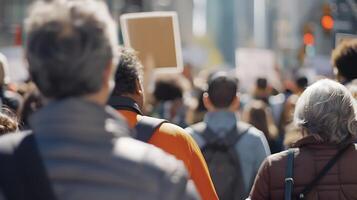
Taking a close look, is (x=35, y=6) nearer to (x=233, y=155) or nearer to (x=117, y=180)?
(x=117, y=180)

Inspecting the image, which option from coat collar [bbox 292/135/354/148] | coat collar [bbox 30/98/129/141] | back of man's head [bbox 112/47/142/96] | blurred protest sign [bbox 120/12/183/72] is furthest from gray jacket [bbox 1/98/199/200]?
blurred protest sign [bbox 120/12/183/72]

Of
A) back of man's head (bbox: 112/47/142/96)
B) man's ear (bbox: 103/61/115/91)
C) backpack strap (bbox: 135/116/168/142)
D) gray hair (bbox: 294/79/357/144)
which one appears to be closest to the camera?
man's ear (bbox: 103/61/115/91)

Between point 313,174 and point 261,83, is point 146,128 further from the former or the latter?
point 261,83

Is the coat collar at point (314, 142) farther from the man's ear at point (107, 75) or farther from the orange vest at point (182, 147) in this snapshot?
the man's ear at point (107, 75)

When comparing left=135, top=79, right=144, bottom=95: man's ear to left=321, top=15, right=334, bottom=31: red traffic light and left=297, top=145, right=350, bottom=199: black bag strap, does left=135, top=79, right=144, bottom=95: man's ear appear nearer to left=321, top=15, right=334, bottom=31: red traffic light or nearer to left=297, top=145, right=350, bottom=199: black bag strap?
left=297, top=145, right=350, bottom=199: black bag strap

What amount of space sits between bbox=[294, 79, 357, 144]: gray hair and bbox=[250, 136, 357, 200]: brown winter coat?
1.9 inches

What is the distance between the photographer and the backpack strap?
4.50m

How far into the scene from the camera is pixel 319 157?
4.91 metres

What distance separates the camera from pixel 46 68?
2949 mm

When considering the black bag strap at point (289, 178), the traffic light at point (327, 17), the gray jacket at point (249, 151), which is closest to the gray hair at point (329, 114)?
the black bag strap at point (289, 178)

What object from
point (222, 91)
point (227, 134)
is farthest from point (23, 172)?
point (222, 91)

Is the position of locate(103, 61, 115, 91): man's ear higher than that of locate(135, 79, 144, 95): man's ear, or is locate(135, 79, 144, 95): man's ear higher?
locate(103, 61, 115, 91): man's ear

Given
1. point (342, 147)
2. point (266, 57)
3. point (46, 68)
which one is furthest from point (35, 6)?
point (266, 57)

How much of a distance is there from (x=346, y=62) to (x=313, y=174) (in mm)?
2310
